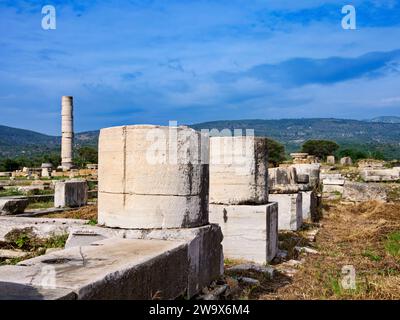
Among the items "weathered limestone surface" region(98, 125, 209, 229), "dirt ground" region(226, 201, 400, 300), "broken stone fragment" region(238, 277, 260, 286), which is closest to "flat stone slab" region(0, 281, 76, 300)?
"weathered limestone surface" region(98, 125, 209, 229)

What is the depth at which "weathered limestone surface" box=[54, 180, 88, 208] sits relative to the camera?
50.3 ft

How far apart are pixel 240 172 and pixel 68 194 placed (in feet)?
28.7

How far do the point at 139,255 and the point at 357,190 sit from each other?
14.4 meters

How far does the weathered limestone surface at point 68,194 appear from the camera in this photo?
15.3 meters

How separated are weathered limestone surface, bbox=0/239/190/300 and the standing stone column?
33366 millimetres

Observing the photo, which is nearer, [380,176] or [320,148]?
[380,176]

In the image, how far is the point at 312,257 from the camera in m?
8.13

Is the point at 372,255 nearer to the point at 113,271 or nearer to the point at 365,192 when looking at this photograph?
the point at 113,271

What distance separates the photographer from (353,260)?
25.7 ft

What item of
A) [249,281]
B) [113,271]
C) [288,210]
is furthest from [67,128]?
[113,271]

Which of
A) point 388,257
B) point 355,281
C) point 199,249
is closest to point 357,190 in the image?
point 388,257

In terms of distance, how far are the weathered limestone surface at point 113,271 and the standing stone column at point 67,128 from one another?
1314 inches

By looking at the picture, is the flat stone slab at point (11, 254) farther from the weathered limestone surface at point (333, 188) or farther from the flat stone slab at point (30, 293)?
the weathered limestone surface at point (333, 188)

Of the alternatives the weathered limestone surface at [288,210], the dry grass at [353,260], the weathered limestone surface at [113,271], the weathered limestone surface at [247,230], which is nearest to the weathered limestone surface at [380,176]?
the dry grass at [353,260]
